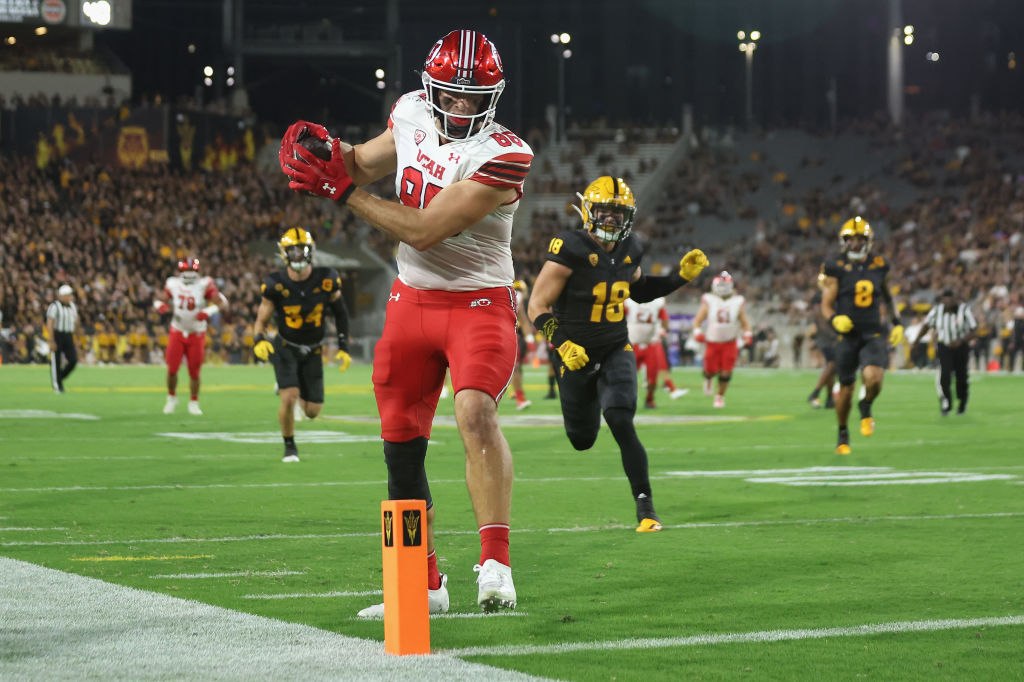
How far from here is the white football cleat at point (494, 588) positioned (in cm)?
559

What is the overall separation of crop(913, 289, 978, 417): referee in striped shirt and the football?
17.2 metres

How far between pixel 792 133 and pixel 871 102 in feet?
31.4

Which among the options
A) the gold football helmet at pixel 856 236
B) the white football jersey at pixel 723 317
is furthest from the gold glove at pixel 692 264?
the white football jersey at pixel 723 317

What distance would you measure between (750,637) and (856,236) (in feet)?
30.4

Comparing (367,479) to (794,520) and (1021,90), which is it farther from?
(1021,90)

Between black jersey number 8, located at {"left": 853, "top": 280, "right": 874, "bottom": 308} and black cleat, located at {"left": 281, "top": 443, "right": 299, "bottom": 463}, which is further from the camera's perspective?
black jersey number 8, located at {"left": 853, "top": 280, "right": 874, "bottom": 308}

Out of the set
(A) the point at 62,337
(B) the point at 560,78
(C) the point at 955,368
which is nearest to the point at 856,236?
(C) the point at 955,368

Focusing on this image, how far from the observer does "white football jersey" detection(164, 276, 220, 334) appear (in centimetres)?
1930

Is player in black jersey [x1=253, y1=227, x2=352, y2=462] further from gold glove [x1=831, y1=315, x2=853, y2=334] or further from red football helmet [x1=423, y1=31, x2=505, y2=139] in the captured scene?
red football helmet [x1=423, y1=31, x2=505, y2=139]

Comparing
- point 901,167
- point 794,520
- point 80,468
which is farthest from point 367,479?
point 901,167

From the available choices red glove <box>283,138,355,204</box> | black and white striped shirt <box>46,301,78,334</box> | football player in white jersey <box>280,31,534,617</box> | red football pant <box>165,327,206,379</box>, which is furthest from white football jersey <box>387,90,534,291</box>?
black and white striped shirt <box>46,301,78,334</box>

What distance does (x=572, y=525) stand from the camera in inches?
338

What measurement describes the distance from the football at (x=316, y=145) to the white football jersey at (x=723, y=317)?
17.1 metres

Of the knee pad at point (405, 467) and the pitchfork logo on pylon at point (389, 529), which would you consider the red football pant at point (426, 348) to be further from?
the pitchfork logo on pylon at point (389, 529)
